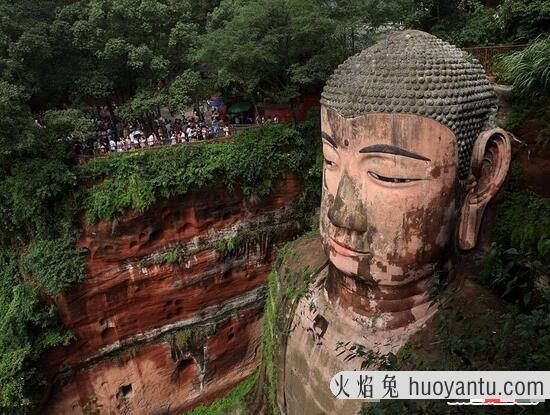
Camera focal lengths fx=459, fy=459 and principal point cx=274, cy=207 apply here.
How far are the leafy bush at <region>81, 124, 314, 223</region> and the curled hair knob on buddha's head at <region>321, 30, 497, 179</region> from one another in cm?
823

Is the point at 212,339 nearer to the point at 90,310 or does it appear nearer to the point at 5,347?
the point at 90,310

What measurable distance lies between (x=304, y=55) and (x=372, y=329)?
1100 cm

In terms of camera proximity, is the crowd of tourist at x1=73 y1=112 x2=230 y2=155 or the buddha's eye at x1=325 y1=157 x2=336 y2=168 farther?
the crowd of tourist at x1=73 y1=112 x2=230 y2=155

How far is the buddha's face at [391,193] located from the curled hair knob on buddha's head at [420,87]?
136 mm

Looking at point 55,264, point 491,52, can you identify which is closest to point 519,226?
point 491,52

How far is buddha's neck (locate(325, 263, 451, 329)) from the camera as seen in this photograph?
5.70 meters

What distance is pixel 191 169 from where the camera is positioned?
1336 cm

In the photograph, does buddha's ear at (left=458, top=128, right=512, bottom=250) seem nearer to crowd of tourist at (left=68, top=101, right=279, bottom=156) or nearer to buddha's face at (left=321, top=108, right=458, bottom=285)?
buddha's face at (left=321, top=108, right=458, bottom=285)

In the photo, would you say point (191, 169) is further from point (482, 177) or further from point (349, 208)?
point (482, 177)

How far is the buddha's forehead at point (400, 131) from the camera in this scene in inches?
199

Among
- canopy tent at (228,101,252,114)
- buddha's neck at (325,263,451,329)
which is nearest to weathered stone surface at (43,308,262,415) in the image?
canopy tent at (228,101,252,114)

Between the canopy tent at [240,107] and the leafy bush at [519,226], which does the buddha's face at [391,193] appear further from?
the canopy tent at [240,107]

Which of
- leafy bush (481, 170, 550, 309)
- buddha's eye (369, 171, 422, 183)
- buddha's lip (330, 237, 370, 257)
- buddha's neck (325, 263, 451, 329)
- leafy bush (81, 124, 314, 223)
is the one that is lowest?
leafy bush (81, 124, 314, 223)

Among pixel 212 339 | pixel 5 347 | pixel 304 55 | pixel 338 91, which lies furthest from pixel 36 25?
pixel 338 91
